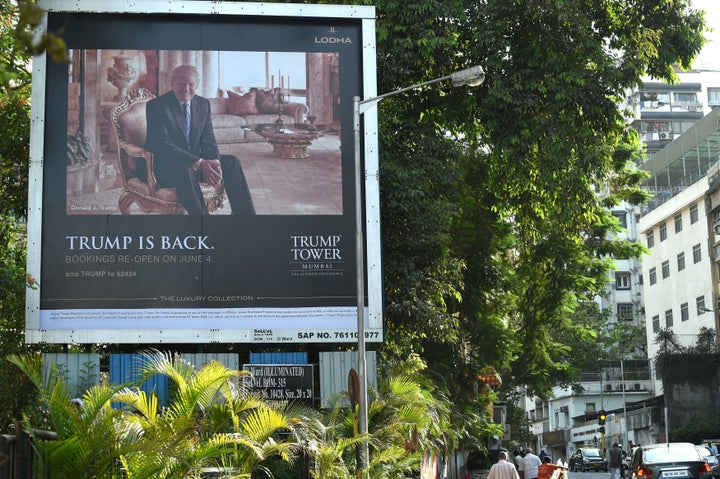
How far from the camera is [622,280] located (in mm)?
101562

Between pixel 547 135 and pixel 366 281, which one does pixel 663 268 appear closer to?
pixel 547 135

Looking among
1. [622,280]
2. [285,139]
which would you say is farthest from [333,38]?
[622,280]

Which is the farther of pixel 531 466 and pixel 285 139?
pixel 531 466

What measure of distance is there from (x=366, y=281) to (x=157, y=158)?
14.6 feet

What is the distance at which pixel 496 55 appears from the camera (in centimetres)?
2545

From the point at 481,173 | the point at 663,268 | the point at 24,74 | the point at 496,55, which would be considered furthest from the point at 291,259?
the point at 663,268

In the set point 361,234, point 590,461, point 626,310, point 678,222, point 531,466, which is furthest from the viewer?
point 626,310

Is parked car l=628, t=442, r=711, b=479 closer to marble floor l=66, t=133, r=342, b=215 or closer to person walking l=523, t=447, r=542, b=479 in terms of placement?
person walking l=523, t=447, r=542, b=479

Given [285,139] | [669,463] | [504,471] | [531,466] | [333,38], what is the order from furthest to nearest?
[531,466], [669,463], [504,471], [333,38], [285,139]

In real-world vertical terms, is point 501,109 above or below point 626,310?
below

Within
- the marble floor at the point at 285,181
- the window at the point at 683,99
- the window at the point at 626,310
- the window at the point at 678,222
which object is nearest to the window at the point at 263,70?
the marble floor at the point at 285,181

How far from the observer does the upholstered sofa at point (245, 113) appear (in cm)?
1986

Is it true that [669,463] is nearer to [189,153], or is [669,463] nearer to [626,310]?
[189,153]

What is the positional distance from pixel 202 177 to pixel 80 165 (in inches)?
87.6
